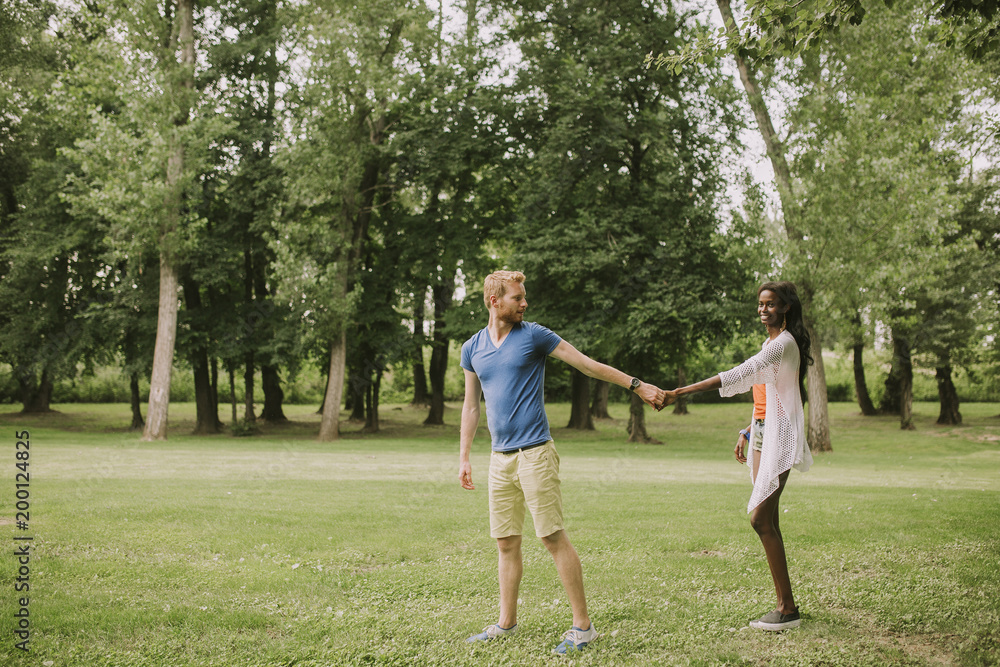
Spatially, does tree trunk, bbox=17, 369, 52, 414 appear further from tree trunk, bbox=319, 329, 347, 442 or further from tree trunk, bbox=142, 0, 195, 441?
tree trunk, bbox=319, 329, 347, 442

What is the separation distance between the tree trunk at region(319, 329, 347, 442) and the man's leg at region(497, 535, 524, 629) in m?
20.4

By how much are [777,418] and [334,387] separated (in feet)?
70.2

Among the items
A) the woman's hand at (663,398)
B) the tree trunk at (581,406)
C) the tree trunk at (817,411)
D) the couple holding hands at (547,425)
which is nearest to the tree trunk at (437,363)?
the tree trunk at (581,406)

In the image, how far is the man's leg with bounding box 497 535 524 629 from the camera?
4.83m

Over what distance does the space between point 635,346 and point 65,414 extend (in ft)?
90.5

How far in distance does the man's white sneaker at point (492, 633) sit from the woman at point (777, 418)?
67.8 inches

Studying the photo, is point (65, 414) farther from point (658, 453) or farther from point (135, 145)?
point (658, 453)

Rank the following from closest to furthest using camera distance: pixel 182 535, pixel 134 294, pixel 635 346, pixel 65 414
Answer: pixel 182 535 → pixel 635 346 → pixel 134 294 → pixel 65 414

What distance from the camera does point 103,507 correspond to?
9008 mm

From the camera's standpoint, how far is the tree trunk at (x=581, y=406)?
99.1 feet

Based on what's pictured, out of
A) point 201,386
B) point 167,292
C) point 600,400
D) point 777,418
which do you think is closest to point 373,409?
point 201,386

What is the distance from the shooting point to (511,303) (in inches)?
186

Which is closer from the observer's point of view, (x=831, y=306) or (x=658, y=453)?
Answer: (x=831, y=306)

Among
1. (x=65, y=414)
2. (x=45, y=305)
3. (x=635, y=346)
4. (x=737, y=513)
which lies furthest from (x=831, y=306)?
(x=65, y=414)
